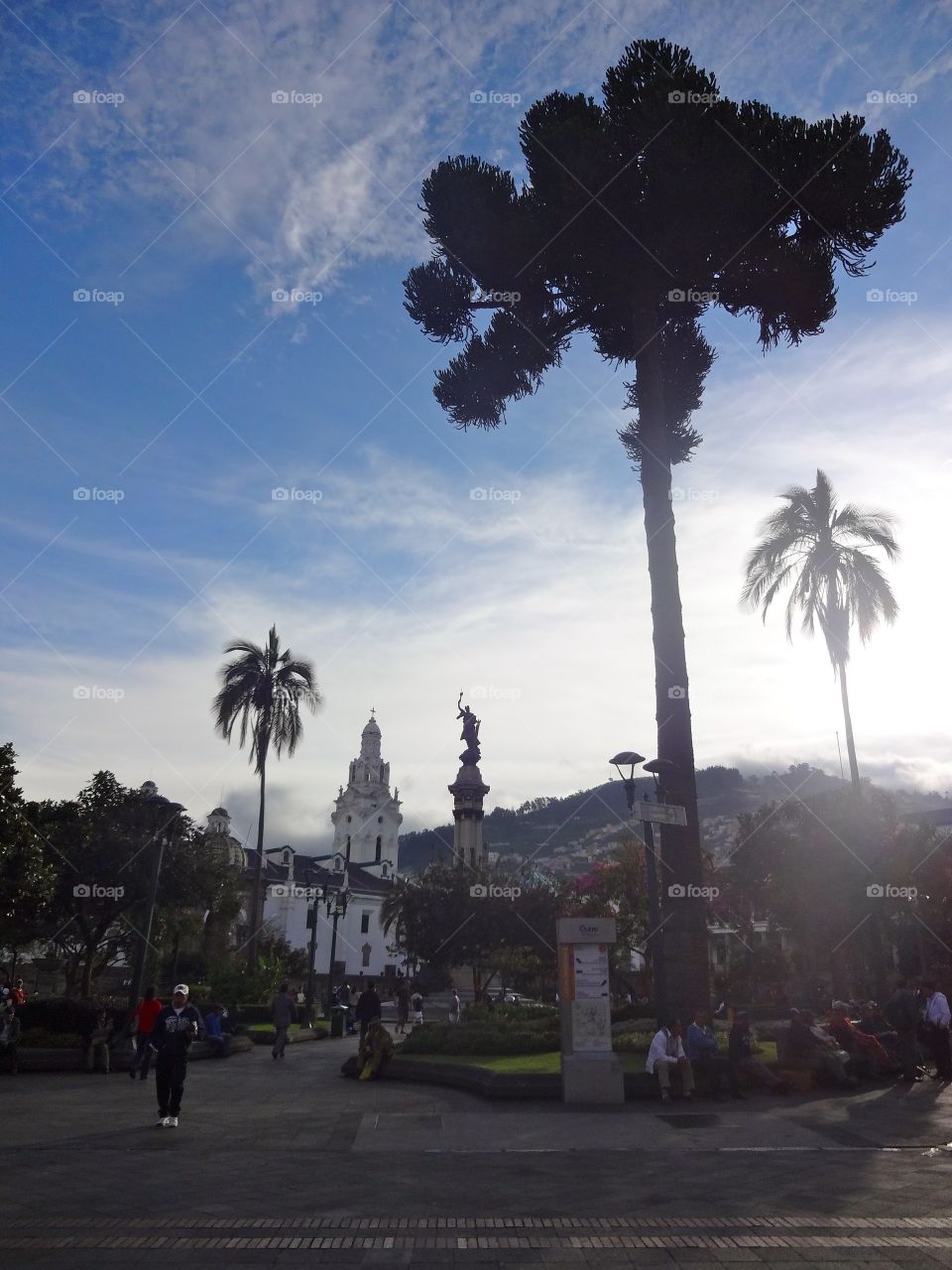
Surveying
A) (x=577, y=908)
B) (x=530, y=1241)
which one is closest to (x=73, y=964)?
(x=577, y=908)

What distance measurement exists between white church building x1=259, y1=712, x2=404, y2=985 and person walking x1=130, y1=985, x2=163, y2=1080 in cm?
5862

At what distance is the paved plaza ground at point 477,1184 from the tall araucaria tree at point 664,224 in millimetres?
5075

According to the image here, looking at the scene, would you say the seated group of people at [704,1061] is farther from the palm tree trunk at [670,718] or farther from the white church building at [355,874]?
the white church building at [355,874]

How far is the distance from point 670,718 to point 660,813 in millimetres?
1771

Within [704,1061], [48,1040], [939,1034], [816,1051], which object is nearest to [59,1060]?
[48,1040]

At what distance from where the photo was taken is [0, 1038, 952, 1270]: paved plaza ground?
19.4 ft

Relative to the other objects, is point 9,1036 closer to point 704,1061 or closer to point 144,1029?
point 144,1029

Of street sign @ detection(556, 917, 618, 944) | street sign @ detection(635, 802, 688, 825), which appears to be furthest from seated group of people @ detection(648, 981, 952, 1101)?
street sign @ detection(635, 802, 688, 825)

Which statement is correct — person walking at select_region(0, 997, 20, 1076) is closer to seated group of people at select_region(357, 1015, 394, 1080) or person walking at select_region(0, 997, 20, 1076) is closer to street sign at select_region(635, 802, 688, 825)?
seated group of people at select_region(357, 1015, 394, 1080)

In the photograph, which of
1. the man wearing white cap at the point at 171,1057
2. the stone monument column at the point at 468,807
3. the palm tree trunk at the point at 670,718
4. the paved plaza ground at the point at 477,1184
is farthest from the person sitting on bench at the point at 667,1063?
the stone monument column at the point at 468,807

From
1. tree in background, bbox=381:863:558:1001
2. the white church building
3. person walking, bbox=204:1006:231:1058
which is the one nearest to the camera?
person walking, bbox=204:1006:231:1058

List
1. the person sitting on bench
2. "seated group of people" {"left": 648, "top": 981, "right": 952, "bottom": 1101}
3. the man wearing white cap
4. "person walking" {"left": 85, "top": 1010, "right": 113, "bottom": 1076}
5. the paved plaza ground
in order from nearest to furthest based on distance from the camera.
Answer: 1. the paved plaza ground
2. the man wearing white cap
3. the person sitting on bench
4. "seated group of people" {"left": 648, "top": 981, "right": 952, "bottom": 1101}
5. "person walking" {"left": 85, "top": 1010, "right": 113, "bottom": 1076}

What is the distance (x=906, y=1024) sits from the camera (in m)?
14.0

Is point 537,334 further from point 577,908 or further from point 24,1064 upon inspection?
point 577,908
